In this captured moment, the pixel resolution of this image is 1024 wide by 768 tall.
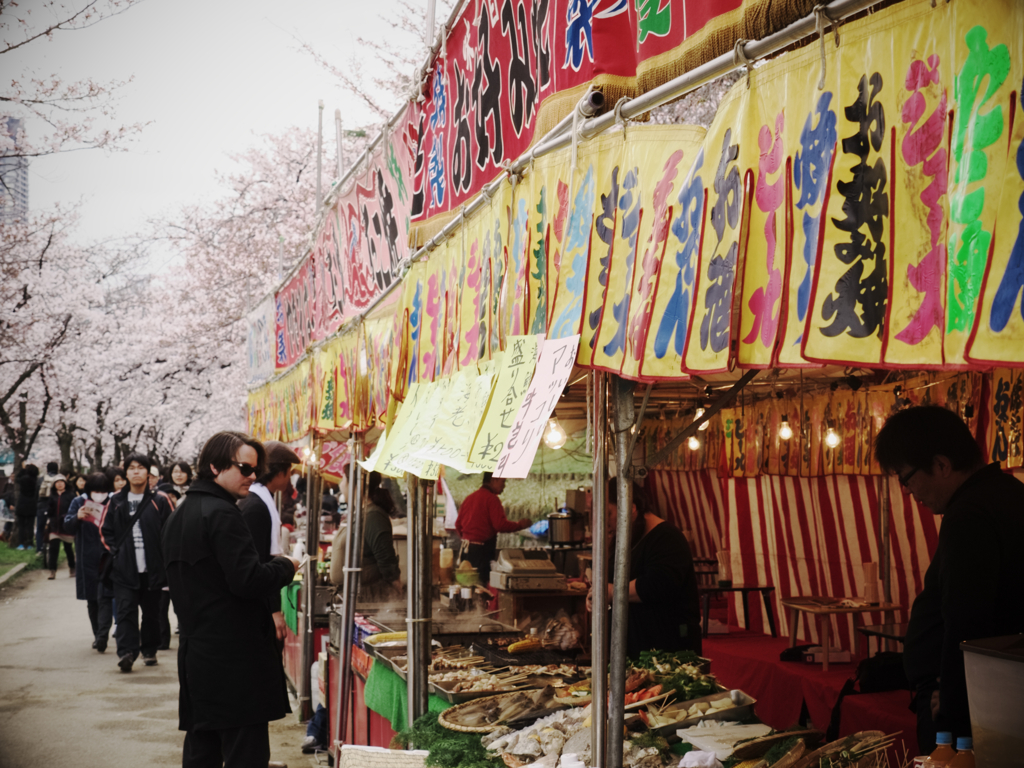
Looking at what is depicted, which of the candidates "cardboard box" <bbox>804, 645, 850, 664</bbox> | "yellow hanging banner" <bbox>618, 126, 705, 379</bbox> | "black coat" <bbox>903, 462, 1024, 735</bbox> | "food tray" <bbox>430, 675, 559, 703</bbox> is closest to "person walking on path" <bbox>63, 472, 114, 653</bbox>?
"food tray" <bbox>430, 675, 559, 703</bbox>

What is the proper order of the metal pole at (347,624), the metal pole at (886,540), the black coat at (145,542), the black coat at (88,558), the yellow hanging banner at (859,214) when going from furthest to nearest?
the black coat at (88,558) → the black coat at (145,542) → the metal pole at (886,540) → the metal pole at (347,624) → the yellow hanging banner at (859,214)

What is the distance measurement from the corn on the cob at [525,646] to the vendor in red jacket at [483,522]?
544cm

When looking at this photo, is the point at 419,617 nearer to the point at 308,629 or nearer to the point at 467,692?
the point at 467,692

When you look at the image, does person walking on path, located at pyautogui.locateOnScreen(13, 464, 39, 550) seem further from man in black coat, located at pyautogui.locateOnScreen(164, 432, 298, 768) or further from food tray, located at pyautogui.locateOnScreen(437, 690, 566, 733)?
food tray, located at pyautogui.locateOnScreen(437, 690, 566, 733)

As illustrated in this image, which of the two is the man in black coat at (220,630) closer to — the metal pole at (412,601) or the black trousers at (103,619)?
the metal pole at (412,601)

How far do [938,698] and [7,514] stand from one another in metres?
34.1

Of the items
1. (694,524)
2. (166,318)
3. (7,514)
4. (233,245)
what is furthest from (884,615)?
(7,514)

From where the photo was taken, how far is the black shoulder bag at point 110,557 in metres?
10.7

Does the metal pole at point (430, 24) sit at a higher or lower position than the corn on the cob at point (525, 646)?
higher

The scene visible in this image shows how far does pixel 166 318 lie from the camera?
104 feet

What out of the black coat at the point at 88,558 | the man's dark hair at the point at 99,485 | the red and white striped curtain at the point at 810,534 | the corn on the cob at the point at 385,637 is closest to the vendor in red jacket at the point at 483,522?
the red and white striped curtain at the point at 810,534

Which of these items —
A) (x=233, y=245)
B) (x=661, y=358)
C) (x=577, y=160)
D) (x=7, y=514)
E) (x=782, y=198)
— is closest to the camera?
(x=782, y=198)

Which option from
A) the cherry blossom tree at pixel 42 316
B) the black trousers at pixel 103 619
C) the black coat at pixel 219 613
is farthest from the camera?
the cherry blossom tree at pixel 42 316

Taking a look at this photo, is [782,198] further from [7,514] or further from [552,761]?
[7,514]
